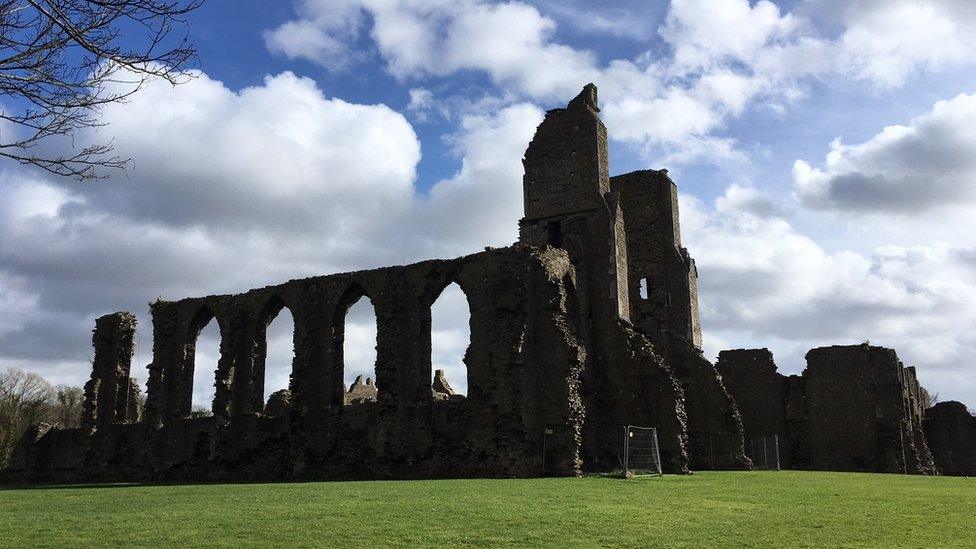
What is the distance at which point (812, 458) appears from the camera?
1086 inches

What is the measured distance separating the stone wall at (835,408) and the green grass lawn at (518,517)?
12437mm

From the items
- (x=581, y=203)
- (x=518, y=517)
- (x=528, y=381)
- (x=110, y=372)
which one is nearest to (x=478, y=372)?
(x=528, y=381)

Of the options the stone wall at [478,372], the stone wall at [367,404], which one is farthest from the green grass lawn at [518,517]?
the stone wall at [478,372]

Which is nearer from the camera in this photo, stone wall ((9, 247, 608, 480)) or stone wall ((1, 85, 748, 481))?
stone wall ((9, 247, 608, 480))

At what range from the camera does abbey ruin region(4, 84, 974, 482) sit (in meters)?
21.1

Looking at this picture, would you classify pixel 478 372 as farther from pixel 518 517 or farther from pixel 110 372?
pixel 110 372

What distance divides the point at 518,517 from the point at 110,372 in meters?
23.1

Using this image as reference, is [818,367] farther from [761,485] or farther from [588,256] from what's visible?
[761,485]

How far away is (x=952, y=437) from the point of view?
99.7 feet

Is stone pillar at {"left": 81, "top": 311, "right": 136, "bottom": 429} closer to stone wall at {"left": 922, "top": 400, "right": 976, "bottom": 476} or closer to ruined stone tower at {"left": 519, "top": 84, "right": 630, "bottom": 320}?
ruined stone tower at {"left": 519, "top": 84, "right": 630, "bottom": 320}

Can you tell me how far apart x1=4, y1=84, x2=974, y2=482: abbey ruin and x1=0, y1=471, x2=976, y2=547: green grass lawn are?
6017mm

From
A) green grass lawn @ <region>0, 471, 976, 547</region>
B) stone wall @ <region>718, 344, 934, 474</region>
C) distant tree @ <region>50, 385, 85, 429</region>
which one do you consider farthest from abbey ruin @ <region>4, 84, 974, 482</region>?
distant tree @ <region>50, 385, 85, 429</region>

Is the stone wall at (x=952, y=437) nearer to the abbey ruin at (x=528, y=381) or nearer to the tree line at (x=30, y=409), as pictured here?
the abbey ruin at (x=528, y=381)

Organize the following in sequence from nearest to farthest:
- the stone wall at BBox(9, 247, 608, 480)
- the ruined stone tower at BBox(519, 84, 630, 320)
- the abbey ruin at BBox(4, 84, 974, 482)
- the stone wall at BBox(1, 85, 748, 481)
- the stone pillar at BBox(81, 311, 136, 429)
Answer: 1. the stone wall at BBox(9, 247, 608, 480)
2. the stone wall at BBox(1, 85, 748, 481)
3. the abbey ruin at BBox(4, 84, 974, 482)
4. the ruined stone tower at BBox(519, 84, 630, 320)
5. the stone pillar at BBox(81, 311, 136, 429)
